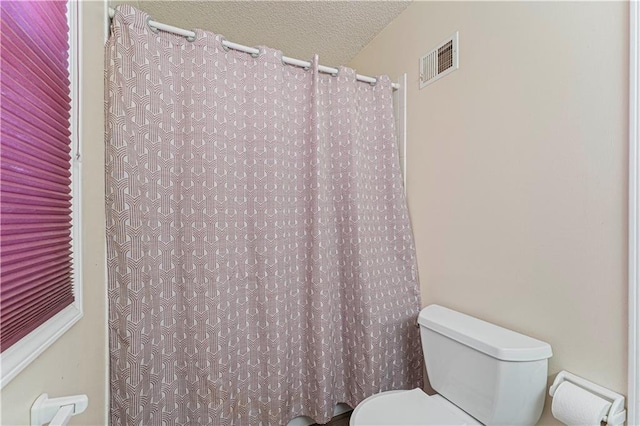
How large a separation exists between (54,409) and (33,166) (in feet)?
1.73

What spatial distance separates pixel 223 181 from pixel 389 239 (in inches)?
36.7

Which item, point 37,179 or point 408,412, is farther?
point 408,412

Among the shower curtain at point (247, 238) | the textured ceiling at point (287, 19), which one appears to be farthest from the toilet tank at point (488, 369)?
the textured ceiling at point (287, 19)

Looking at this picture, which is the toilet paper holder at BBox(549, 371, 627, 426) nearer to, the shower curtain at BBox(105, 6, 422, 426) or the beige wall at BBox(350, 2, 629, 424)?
the beige wall at BBox(350, 2, 629, 424)

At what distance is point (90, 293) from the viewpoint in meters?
0.95

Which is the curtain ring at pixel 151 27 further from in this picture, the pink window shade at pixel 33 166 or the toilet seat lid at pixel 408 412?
the toilet seat lid at pixel 408 412

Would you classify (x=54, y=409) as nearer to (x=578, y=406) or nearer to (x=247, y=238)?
(x=247, y=238)

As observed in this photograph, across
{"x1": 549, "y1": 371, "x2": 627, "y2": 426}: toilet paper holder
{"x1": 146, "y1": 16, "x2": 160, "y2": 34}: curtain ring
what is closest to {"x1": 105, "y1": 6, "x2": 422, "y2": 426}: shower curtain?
{"x1": 146, "y1": 16, "x2": 160, "y2": 34}: curtain ring

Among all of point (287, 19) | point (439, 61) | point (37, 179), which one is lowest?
point (37, 179)

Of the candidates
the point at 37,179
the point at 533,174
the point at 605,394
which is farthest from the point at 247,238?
the point at 605,394

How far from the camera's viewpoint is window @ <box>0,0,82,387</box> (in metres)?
0.52

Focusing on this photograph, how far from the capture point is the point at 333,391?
5.01 ft

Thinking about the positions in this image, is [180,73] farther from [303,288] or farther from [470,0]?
[470,0]

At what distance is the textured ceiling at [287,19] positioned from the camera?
62.1 inches
